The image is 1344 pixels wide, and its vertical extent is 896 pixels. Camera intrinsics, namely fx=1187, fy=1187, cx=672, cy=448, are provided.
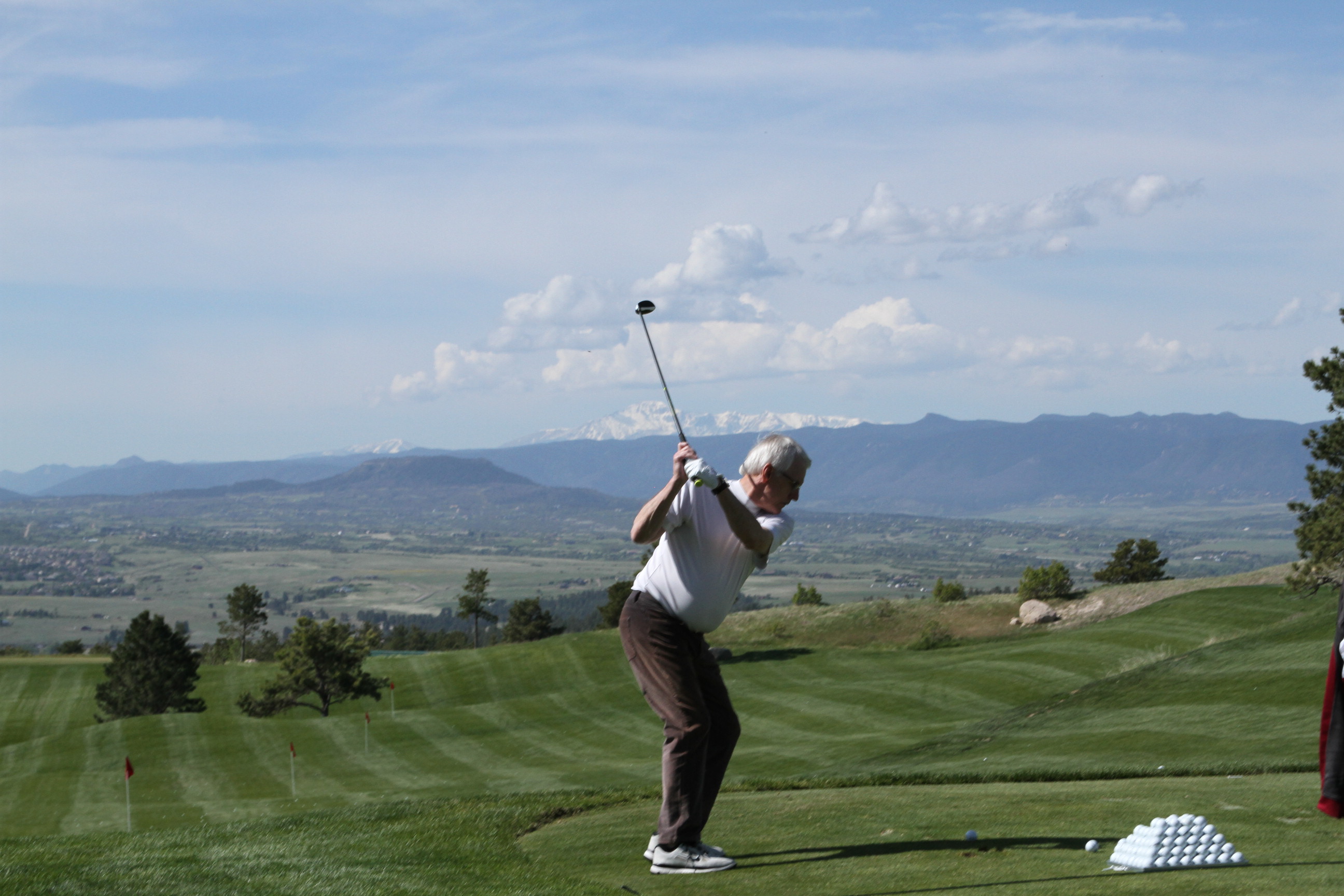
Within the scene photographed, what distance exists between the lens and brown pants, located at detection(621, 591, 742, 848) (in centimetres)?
677

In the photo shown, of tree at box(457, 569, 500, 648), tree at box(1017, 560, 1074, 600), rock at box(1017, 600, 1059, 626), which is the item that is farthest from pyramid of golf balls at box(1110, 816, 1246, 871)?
tree at box(457, 569, 500, 648)

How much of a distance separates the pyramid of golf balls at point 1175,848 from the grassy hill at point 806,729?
19.1ft

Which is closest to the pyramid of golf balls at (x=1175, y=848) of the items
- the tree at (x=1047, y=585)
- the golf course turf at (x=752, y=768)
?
the golf course turf at (x=752, y=768)

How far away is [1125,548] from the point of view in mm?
73938

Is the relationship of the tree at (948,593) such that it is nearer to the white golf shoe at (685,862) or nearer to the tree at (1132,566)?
the tree at (1132,566)

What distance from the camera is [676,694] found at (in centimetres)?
679

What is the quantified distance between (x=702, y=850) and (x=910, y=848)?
1330 mm

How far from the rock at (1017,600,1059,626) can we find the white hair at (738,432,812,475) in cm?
5318

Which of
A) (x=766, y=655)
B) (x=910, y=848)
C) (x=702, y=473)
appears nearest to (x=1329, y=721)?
(x=910, y=848)

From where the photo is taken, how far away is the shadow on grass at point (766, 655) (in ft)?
159

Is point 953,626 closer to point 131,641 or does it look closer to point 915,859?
point 131,641

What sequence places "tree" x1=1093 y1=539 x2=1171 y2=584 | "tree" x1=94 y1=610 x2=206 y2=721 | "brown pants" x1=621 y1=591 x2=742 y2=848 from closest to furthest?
"brown pants" x1=621 y1=591 x2=742 y2=848 < "tree" x1=94 y1=610 x2=206 y2=721 < "tree" x1=1093 y1=539 x2=1171 y2=584

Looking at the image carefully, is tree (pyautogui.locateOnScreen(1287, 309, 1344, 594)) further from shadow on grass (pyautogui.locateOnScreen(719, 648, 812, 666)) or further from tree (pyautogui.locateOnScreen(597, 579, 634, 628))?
tree (pyautogui.locateOnScreen(597, 579, 634, 628))

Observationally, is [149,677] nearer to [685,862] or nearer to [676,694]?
[685,862]
